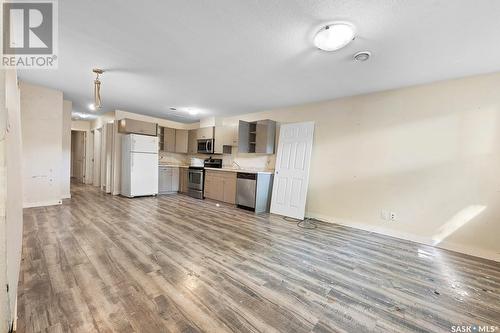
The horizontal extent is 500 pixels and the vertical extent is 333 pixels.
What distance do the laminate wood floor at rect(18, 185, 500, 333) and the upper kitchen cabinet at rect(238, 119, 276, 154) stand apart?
7.06ft

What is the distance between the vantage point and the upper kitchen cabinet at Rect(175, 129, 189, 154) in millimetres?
6629

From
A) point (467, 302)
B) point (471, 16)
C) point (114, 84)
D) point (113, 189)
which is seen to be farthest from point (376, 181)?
point (113, 189)

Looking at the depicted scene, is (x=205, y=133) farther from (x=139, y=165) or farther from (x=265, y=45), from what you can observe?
(x=265, y=45)

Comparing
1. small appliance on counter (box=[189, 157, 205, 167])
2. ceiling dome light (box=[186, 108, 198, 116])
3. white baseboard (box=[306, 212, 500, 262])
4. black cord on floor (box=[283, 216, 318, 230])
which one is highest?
ceiling dome light (box=[186, 108, 198, 116])

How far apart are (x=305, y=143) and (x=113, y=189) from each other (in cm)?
515

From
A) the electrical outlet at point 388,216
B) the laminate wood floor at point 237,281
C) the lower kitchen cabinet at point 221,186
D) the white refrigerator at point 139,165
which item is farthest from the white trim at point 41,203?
the electrical outlet at point 388,216

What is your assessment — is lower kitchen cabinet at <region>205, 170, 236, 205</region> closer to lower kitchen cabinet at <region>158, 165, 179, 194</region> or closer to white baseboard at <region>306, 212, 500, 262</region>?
lower kitchen cabinet at <region>158, 165, 179, 194</region>

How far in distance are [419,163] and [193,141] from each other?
5.62 metres

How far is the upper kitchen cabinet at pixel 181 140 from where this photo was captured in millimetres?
6629

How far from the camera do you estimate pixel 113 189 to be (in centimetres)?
558

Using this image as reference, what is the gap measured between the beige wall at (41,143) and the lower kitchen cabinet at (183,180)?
2.89 meters

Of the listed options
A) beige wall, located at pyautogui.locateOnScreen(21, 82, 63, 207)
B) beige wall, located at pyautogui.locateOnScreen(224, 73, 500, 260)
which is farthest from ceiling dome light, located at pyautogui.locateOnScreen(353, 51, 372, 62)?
beige wall, located at pyautogui.locateOnScreen(21, 82, 63, 207)

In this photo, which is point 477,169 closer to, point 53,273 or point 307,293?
point 307,293

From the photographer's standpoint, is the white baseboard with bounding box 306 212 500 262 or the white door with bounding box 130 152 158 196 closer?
the white baseboard with bounding box 306 212 500 262
